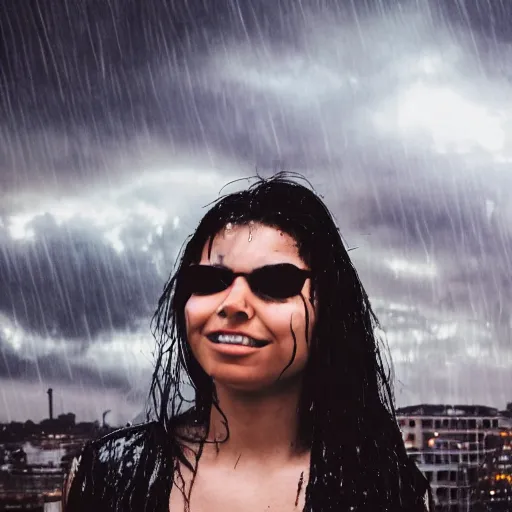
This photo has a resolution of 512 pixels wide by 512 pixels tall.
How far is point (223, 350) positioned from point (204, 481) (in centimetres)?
42

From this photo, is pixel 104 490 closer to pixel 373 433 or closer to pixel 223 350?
pixel 223 350

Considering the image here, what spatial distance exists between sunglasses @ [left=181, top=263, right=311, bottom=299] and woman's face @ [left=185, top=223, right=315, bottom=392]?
0.01 m

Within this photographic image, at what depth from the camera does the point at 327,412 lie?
236 cm

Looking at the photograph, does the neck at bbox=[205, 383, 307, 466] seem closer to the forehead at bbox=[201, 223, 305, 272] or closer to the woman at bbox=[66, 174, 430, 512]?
the woman at bbox=[66, 174, 430, 512]

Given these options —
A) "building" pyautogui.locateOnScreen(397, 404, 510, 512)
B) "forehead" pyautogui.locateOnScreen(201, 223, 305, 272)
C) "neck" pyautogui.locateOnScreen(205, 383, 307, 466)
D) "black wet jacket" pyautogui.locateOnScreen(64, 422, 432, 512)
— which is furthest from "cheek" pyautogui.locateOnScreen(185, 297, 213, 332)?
"building" pyautogui.locateOnScreen(397, 404, 510, 512)

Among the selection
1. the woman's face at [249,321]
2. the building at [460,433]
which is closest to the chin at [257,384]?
the woman's face at [249,321]

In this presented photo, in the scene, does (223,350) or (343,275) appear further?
(343,275)

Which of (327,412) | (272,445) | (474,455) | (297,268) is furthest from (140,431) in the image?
(474,455)

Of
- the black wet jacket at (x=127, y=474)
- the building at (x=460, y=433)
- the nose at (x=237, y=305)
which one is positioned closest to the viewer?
the nose at (x=237, y=305)

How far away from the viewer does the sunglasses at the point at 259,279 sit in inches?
85.1

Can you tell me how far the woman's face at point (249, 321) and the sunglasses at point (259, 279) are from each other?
14mm

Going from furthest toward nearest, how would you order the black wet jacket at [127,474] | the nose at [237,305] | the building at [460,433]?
the building at [460,433] < the black wet jacket at [127,474] < the nose at [237,305]

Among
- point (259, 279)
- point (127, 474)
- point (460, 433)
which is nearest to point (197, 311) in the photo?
point (259, 279)

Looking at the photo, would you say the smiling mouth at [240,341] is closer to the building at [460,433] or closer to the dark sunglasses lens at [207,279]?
the dark sunglasses lens at [207,279]
